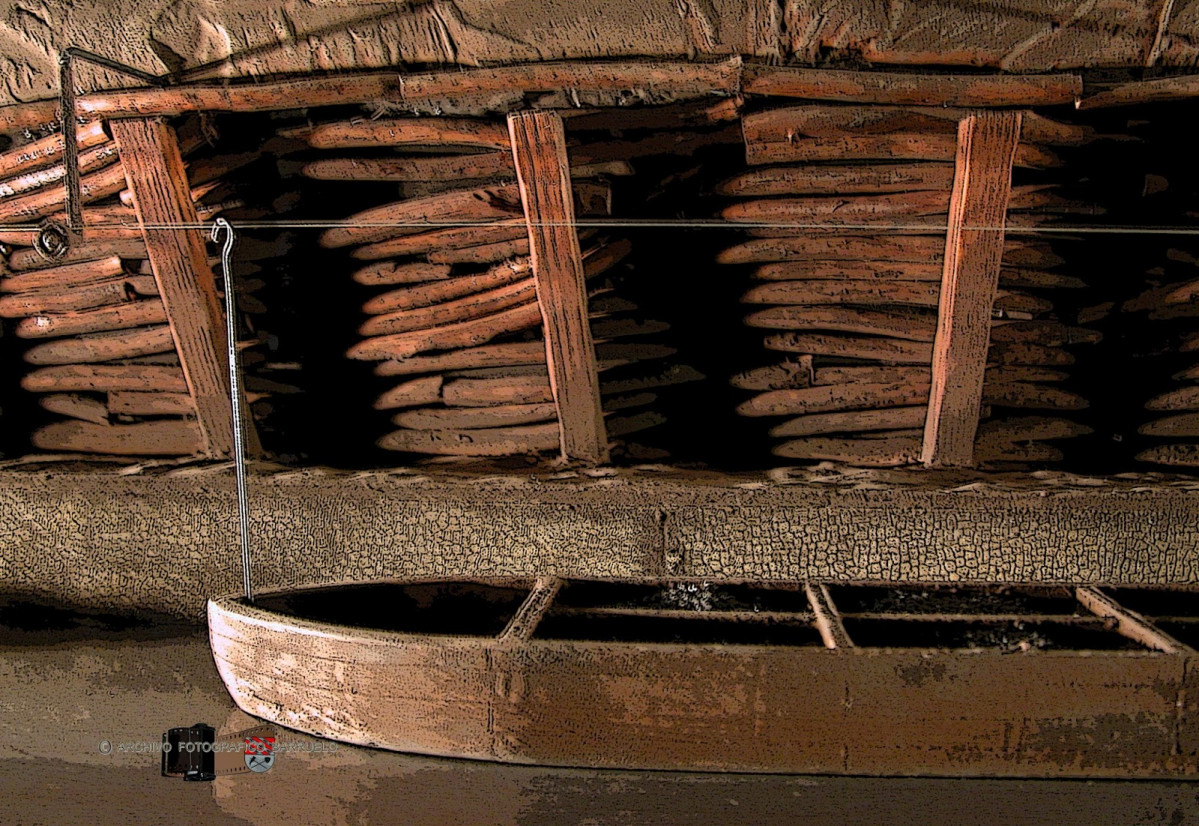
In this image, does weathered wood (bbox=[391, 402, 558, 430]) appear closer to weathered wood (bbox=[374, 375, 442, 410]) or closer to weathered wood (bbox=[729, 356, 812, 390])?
weathered wood (bbox=[374, 375, 442, 410])

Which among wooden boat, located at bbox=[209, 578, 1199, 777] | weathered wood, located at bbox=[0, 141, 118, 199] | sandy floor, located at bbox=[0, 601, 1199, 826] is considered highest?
weathered wood, located at bbox=[0, 141, 118, 199]

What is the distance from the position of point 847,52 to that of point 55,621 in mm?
3300

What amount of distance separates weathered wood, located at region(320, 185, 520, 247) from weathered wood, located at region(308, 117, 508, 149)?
150 mm

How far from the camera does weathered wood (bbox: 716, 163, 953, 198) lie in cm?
232

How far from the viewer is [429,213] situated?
Result: 99.2 inches

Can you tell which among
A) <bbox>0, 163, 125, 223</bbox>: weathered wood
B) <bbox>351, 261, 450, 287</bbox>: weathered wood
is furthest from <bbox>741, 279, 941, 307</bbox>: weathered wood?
<bbox>0, 163, 125, 223</bbox>: weathered wood

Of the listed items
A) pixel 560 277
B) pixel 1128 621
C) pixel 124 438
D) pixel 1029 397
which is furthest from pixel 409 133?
pixel 1128 621

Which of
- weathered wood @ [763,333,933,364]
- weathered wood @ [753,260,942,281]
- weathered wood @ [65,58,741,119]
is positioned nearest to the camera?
weathered wood @ [65,58,741,119]

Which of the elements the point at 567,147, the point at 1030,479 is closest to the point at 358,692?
the point at 567,147

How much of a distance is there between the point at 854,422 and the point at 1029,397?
56 centimetres

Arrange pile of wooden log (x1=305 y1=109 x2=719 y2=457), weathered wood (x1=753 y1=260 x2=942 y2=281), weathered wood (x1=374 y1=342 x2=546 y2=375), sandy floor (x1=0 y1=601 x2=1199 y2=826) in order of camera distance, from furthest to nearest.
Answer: weathered wood (x1=374 y1=342 x2=546 y2=375) < weathered wood (x1=753 y1=260 x2=942 y2=281) < pile of wooden log (x1=305 y1=109 x2=719 y2=457) < sandy floor (x1=0 y1=601 x2=1199 y2=826)

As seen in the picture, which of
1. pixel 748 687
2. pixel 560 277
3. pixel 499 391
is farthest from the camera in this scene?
pixel 499 391

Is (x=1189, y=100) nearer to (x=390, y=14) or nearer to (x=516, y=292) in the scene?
(x=516, y=292)

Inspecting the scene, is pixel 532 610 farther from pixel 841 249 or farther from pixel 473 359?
pixel 841 249
